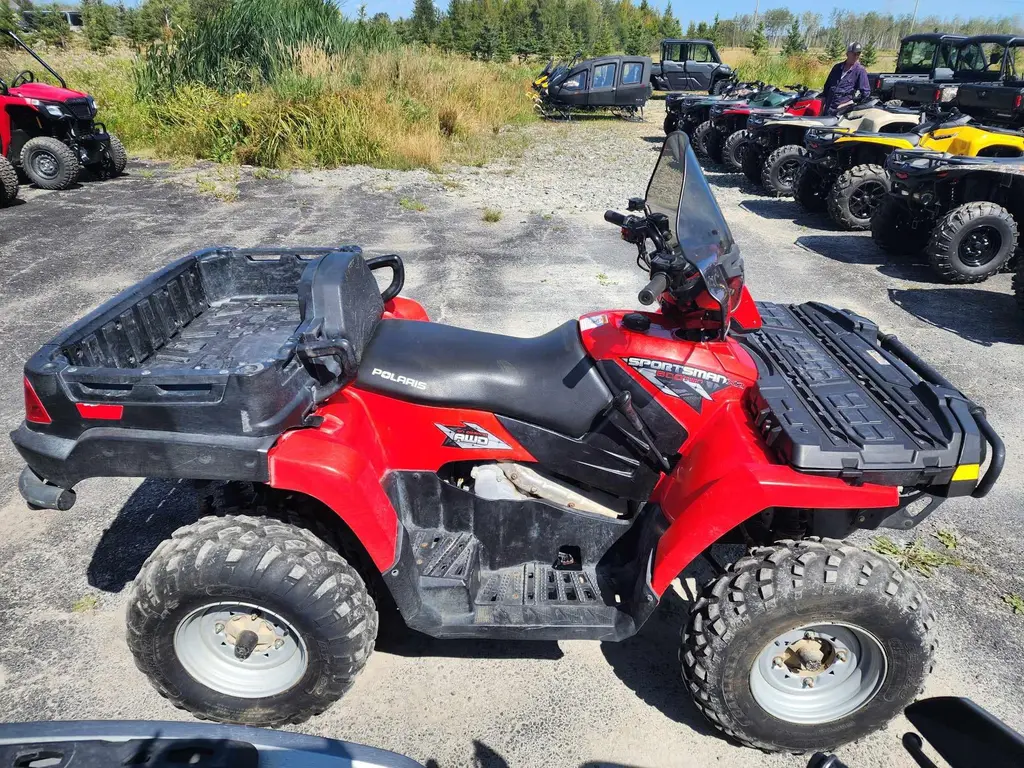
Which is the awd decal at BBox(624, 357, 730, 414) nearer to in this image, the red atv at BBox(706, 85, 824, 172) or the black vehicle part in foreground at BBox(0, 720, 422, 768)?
the black vehicle part in foreground at BBox(0, 720, 422, 768)

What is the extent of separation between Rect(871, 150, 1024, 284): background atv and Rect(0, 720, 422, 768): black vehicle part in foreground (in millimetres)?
7268

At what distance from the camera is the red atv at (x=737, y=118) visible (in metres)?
11.5

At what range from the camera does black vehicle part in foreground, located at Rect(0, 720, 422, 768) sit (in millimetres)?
1440

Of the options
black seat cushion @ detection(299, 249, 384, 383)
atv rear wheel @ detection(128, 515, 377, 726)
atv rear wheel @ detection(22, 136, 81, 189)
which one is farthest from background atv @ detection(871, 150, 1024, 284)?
atv rear wheel @ detection(22, 136, 81, 189)

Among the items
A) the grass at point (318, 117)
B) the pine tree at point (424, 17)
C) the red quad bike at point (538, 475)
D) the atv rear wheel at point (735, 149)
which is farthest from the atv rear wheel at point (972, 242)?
the pine tree at point (424, 17)

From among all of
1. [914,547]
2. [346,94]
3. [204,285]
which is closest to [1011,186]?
[914,547]

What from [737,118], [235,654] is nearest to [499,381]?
[235,654]

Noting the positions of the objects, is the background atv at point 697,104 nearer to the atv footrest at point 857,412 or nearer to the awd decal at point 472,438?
the atv footrest at point 857,412

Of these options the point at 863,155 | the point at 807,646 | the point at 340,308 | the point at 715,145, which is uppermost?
the point at 340,308

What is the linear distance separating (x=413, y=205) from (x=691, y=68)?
48.7 ft

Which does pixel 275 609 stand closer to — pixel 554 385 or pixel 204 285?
pixel 554 385

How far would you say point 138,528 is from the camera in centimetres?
350

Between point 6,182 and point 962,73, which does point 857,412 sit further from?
point 962,73

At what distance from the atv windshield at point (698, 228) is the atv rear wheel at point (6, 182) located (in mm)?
9670
